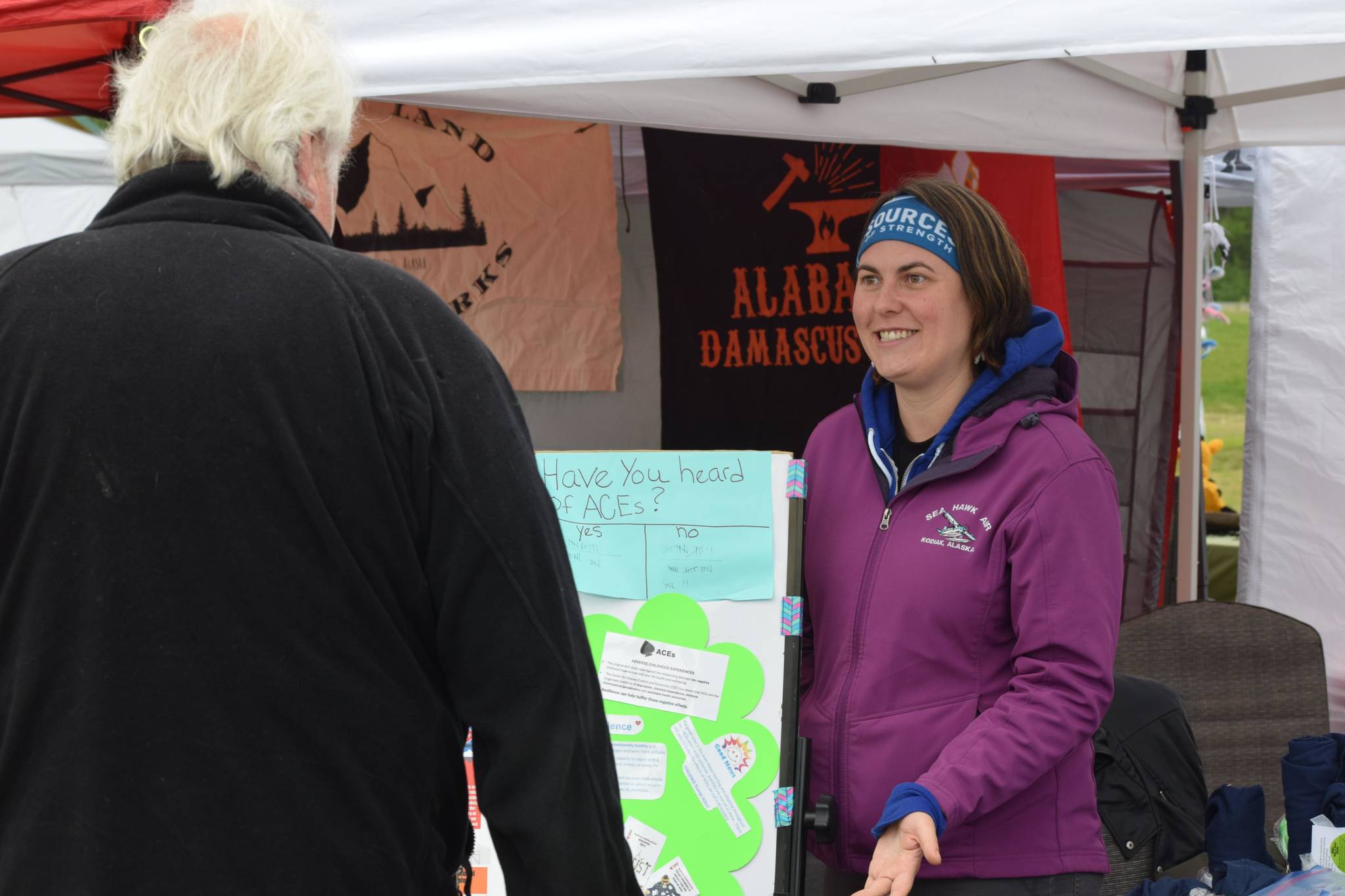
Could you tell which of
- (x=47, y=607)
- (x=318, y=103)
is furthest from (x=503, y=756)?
(x=318, y=103)

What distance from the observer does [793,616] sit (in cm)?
197

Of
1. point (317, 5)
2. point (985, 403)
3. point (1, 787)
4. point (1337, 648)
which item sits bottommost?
point (1337, 648)

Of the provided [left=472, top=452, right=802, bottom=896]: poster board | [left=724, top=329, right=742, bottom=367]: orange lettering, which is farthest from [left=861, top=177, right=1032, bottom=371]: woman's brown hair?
[left=724, top=329, right=742, bottom=367]: orange lettering

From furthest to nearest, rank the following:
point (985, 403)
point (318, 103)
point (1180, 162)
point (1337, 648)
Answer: point (1337, 648)
point (1180, 162)
point (985, 403)
point (318, 103)

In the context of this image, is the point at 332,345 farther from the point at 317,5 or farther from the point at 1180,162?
the point at 1180,162

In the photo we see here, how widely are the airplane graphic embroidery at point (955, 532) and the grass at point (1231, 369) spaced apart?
10821 mm

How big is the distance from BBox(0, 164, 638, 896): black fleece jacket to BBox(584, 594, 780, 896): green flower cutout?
95cm

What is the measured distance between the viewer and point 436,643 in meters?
1.08

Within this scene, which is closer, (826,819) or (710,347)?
(826,819)

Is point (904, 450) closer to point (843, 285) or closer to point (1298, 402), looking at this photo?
point (843, 285)

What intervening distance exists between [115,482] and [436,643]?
0.28 metres

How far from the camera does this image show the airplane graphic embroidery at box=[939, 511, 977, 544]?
1704 mm

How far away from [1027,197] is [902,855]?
2.35 m

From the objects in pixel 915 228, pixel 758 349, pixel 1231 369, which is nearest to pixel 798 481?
pixel 915 228
